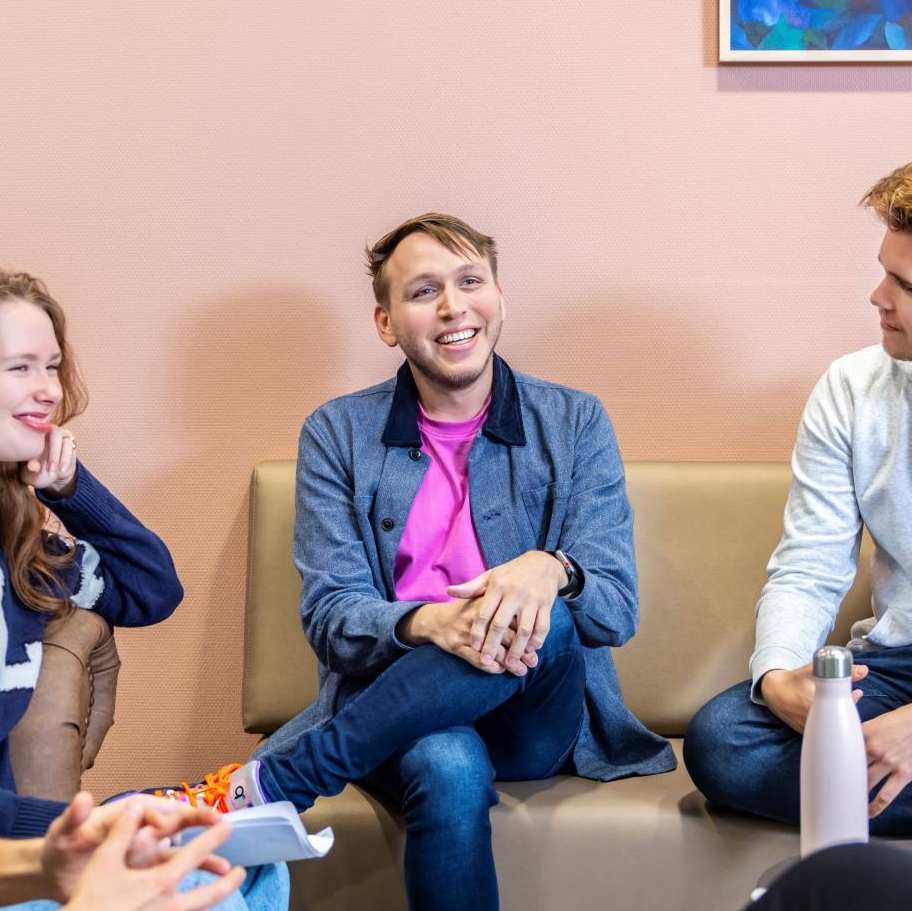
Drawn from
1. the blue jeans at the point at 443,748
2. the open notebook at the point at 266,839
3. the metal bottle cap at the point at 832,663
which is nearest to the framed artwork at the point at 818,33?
the blue jeans at the point at 443,748

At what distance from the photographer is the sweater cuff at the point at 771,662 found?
185 cm

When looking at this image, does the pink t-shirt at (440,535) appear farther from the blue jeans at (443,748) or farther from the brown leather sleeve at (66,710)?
the brown leather sleeve at (66,710)

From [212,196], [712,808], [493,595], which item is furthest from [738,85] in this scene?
[712,808]

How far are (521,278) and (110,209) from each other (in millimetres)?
776

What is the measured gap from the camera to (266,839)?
1282 mm

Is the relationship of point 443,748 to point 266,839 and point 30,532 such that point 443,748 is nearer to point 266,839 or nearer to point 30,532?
point 266,839

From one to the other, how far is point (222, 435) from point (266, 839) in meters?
1.31

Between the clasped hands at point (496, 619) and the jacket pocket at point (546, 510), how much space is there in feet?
0.66

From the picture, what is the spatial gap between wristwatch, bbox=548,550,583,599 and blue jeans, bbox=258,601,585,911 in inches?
1.7

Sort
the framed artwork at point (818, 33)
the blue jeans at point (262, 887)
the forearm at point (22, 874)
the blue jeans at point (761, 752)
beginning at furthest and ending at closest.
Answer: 1. the framed artwork at point (818, 33)
2. the blue jeans at point (761, 752)
3. the blue jeans at point (262, 887)
4. the forearm at point (22, 874)

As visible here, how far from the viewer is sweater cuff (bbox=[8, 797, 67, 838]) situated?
143 cm

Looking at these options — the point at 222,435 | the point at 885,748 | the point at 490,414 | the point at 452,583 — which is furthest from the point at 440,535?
the point at 885,748

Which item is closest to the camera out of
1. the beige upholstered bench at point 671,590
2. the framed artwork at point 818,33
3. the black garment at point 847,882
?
the black garment at point 847,882

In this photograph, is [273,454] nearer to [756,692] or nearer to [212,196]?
[212,196]
